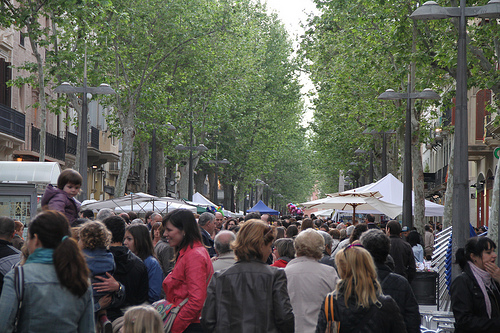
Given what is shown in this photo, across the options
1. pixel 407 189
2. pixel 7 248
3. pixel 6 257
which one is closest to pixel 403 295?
pixel 6 257

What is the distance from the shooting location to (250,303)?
5918mm

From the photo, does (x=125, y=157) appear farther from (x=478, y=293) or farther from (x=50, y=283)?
(x=50, y=283)

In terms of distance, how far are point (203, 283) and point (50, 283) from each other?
187 centimetres

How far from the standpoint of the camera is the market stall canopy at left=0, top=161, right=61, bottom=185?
70.4 feet

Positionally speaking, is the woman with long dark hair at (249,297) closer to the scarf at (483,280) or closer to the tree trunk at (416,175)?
the scarf at (483,280)

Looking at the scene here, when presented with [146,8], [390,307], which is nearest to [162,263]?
[390,307]

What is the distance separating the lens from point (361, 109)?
36500 mm

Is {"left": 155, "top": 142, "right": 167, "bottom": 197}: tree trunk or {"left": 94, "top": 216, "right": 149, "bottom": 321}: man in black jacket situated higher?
{"left": 155, "top": 142, "right": 167, "bottom": 197}: tree trunk

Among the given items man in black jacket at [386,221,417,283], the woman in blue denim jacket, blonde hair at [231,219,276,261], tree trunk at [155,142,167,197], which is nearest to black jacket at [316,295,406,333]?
blonde hair at [231,219,276,261]

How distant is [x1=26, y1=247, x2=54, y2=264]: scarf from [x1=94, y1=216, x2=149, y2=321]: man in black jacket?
2187mm

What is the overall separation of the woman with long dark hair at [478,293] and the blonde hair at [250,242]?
1634 millimetres

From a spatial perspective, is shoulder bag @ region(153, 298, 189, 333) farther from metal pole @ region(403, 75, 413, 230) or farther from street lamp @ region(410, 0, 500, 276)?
metal pole @ region(403, 75, 413, 230)

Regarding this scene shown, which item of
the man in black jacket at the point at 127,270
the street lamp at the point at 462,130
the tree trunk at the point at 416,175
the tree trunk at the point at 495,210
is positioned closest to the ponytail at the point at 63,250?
the man in black jacket at the point at 127,270

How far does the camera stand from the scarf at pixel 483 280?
21.2 ft
